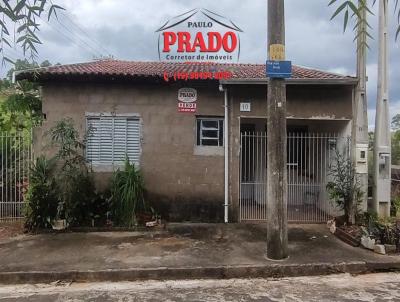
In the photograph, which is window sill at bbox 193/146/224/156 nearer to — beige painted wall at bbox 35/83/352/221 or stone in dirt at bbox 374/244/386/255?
beige painted wall at bbox 35/83/352/221

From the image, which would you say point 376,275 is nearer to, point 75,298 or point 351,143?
point 351,143

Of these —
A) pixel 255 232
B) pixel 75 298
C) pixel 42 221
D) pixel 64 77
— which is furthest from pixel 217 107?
pixel 75 298

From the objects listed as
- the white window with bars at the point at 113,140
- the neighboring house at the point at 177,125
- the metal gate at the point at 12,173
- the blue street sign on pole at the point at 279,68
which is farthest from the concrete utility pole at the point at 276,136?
the metal gate at the point at 12,173

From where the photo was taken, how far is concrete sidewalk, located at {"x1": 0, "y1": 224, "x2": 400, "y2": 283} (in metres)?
5.80

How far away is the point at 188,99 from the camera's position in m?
9.12

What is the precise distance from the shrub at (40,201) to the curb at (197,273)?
2.55m

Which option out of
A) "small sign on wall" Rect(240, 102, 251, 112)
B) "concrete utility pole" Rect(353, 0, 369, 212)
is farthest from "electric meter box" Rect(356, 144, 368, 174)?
"small sign on wall" Rect(240, 102, 251, 112)

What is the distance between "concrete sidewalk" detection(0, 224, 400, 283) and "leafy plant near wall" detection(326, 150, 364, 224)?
79 cm

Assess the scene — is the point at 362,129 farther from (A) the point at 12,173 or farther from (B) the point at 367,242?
(A) the point at 12,173

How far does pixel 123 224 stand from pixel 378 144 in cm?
594

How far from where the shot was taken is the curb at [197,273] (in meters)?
5.69

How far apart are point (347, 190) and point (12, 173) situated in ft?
25.6

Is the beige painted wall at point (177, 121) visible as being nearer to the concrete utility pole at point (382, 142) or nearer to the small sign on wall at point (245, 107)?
the small sign on wall at point (245, 107)

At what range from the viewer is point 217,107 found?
916 centimetres
